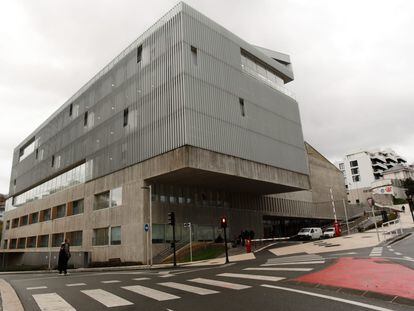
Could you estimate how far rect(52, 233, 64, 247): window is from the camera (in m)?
48.9

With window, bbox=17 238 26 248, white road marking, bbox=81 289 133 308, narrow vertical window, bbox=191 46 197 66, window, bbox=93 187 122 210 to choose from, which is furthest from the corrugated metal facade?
window, bbox=17 238 26 248

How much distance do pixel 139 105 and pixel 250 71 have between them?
14234mm

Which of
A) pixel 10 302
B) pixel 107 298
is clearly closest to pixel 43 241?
pixel 10 302

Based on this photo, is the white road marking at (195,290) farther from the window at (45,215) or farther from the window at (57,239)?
the window at (45,215)

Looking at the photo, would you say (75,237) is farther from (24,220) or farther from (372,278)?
(372,278)

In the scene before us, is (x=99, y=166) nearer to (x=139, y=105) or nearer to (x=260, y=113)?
(x=139, y=105)

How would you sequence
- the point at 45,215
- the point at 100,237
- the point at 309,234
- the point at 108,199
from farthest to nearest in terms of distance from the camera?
the point at 45,215
the point at 108,199
the point at 100,237
the point at 309,234

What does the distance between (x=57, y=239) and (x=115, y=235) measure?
59.1ft

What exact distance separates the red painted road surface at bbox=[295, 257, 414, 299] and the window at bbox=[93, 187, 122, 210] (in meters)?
28.7

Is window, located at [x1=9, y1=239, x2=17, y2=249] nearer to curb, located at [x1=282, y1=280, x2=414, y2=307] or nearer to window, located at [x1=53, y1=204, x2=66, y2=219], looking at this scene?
window, located at [x1=53, y1=204, x2=66, y2=219]

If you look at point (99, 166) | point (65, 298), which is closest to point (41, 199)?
point (99, 166)

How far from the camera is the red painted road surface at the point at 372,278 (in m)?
8.48

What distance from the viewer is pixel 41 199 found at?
191 ft

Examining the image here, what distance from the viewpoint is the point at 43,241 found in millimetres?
54031
